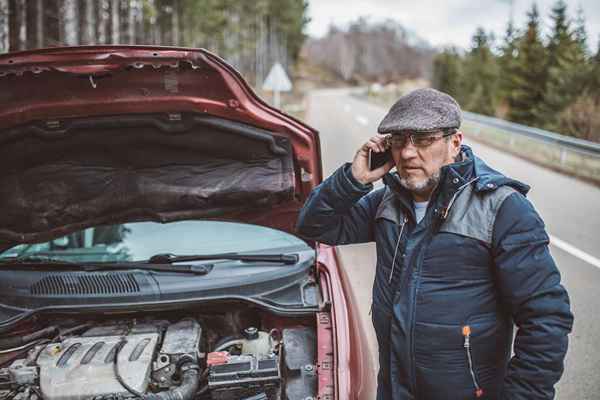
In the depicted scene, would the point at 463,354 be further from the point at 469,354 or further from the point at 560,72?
the point at 560,72

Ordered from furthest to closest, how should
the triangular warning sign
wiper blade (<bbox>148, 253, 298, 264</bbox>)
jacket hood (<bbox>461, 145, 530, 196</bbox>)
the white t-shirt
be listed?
the triangular warning sign → wiper blade (<bbox>148, 253, 298, 264</bbox>) → the white t-shirt → jacket hood (<bbox>461, 145, 530, 196</bbox>)

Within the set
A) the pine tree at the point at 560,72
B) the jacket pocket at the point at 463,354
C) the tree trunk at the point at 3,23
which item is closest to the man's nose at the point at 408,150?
the jacket pocket at the point at 463,354

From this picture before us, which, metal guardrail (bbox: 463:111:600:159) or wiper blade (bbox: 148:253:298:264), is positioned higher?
metal guardrail (bbox: 463:111:600:159)

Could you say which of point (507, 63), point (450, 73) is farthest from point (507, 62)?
point (450, 73)

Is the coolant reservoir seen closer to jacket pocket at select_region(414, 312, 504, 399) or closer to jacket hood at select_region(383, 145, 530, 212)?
jacket pocket at select_region(414, 312, 504, 399)

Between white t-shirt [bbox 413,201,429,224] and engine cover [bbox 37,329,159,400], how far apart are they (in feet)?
4.89

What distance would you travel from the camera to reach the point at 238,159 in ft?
9.79

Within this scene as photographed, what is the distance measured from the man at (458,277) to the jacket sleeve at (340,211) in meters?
0.20

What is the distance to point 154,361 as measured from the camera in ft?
8.25

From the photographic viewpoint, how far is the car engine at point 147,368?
2.32 meters

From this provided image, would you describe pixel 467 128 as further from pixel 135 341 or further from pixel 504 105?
pixel 135 341

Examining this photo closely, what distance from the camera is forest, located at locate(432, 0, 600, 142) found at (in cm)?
1803

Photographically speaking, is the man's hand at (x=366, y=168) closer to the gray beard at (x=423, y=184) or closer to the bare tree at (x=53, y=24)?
the gray beard at (x=423, y=184)

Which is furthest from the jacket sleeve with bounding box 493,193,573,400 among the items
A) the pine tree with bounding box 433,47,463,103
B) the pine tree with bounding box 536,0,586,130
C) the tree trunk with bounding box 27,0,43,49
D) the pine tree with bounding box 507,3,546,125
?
the pine tree with bounding box 433,47,463,103
